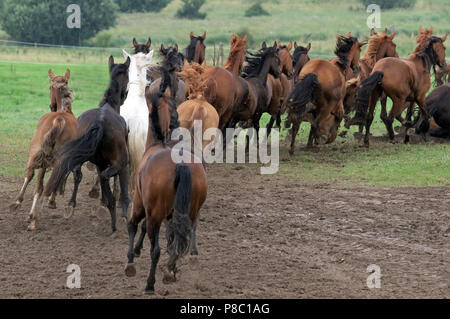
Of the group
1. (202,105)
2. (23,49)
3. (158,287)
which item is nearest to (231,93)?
(202,105)

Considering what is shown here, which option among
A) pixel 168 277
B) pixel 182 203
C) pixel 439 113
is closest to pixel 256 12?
pixel 439 113

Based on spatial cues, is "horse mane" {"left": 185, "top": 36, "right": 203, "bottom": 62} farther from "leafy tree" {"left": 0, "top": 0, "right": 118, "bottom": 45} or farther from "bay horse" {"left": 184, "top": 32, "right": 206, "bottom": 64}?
"leafy tree" {"left": 0, "top": 0, "right": 118, "bottom": 45}

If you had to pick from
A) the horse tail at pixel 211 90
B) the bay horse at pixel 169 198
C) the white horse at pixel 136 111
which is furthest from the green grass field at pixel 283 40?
the bay horse at pixel 169 198

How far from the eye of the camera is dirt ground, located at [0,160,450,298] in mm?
6422

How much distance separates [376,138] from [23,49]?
2190 centimetres

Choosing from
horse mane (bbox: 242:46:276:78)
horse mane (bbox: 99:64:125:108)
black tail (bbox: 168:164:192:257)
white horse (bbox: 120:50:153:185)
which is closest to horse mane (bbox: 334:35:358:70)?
horse mane (bbox: 242:46:276:78)

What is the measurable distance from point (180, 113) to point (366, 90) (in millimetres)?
6502

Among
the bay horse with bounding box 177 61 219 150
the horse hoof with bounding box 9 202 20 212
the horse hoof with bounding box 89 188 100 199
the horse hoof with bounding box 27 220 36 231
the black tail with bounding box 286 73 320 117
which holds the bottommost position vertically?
the horse hoof with bounding box 27 220 36 231

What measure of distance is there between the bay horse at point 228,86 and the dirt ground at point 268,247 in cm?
177

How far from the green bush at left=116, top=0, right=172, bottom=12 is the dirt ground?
5117 centimetres

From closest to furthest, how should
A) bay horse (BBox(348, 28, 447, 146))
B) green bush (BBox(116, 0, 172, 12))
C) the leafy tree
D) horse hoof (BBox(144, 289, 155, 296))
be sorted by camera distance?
horse hoof (BBox(144, 289, 155, 296))
bay horse (BBox(348, 28, 447, 146))
the leafy tree
green bush (BBox(116, 0, 172, 12))

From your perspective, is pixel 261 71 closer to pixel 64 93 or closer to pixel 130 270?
pixel 64 93

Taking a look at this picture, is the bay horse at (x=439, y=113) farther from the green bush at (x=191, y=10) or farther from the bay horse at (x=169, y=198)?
the green bush at (x=191, y=10)

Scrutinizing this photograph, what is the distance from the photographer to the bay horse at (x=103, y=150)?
25.9 feet
